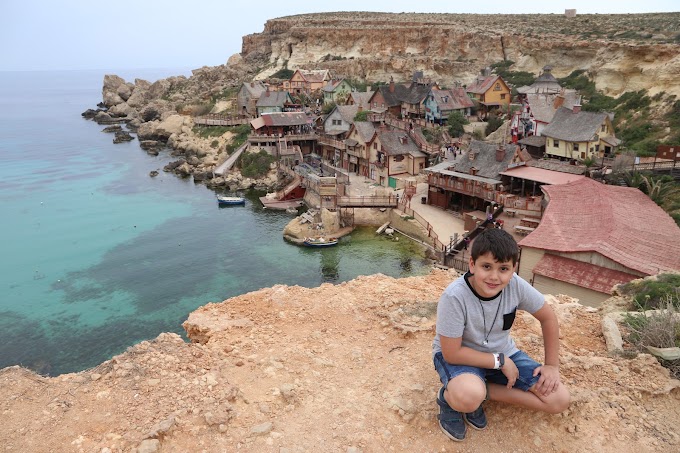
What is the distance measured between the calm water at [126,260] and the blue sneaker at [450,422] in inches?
825

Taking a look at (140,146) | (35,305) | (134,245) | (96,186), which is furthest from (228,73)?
(35,305)

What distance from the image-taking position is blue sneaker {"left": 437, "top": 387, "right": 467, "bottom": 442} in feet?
18.1

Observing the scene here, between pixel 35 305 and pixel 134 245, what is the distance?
31.5 feet

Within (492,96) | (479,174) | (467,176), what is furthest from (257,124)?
(479,174)

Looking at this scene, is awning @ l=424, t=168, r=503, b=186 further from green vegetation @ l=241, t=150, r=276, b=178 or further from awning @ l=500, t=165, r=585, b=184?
green vegetation @ l=241, t=150, r=276, b=178

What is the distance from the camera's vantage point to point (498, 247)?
498cm

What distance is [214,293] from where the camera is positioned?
2877 cm

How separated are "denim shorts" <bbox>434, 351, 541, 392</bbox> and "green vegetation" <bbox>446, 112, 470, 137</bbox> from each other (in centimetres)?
5051

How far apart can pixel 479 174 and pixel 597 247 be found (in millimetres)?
18628

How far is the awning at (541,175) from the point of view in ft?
104

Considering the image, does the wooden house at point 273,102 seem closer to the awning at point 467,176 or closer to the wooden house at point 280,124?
the wooden house at point 280,124

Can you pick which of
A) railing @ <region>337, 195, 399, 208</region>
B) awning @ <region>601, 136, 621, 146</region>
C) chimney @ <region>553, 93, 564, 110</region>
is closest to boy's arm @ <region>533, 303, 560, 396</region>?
railing @ <region>337, 195, 399, 208</region>

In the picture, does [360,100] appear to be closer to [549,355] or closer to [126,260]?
[126,260]

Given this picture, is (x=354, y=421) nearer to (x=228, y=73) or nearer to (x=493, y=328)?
(x=493, y=328)
